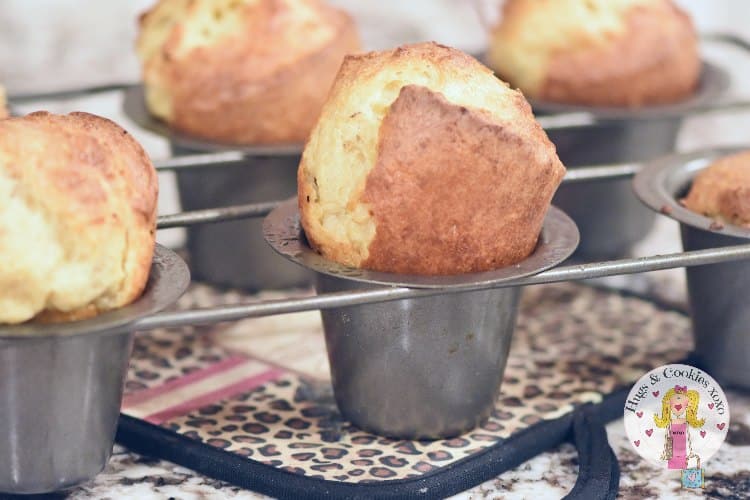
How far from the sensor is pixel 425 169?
48.6 inches

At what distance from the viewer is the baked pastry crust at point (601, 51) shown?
6.34 ft

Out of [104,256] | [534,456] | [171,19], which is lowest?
[534,456]

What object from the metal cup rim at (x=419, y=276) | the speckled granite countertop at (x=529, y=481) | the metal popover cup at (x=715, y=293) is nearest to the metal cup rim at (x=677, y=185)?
the metal popover cup at (x=715, y=293)

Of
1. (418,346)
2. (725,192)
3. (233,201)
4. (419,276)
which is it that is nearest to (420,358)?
(418,346)

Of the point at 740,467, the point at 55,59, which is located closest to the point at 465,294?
the point at 740,467

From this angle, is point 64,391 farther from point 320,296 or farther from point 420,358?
Result: point 420,358

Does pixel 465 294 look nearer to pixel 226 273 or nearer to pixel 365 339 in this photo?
pixel 365 339

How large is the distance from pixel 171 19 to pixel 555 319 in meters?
0.75

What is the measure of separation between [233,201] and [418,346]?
58 cm

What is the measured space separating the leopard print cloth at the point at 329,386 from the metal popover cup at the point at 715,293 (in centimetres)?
9

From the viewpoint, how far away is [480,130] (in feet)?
4.07

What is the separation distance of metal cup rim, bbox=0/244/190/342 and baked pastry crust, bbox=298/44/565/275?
0.56 ft

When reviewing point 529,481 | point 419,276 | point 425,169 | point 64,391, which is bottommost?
point 529,481

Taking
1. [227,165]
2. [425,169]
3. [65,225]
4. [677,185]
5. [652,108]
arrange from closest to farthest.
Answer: [65,225]
[425,169]
[677,185]
[227,165]
[652,108]
